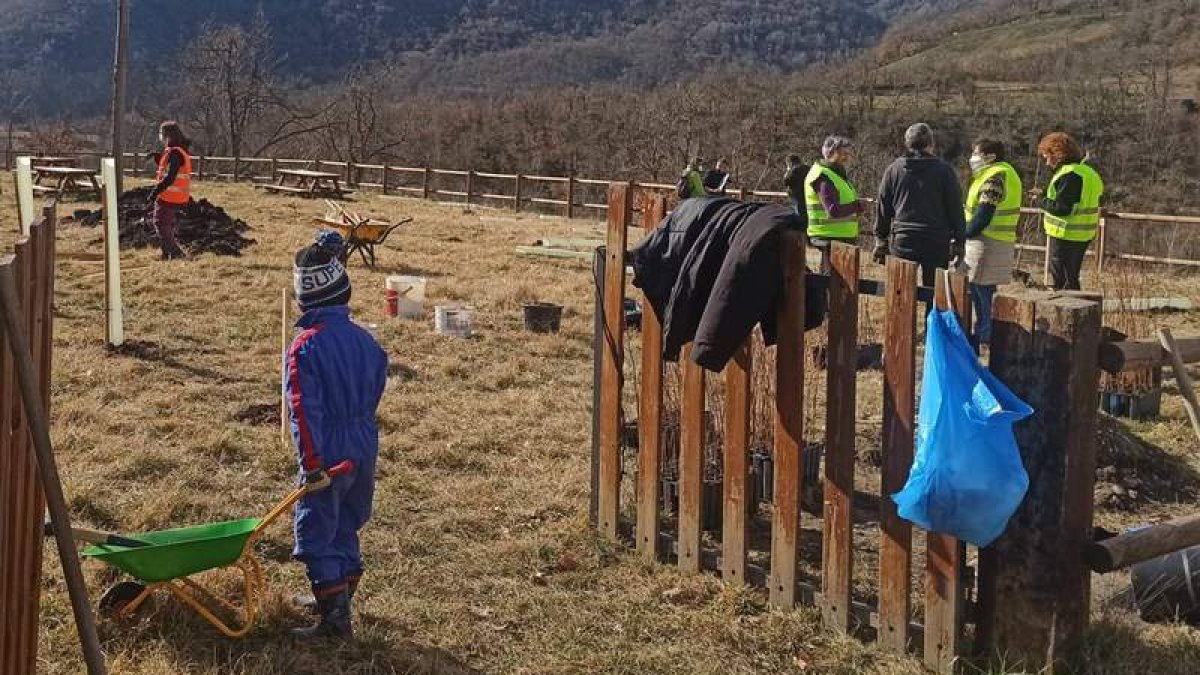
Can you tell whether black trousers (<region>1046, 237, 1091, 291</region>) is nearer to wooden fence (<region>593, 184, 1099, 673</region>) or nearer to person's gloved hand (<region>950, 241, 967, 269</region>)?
person's gloved hand (<region>950, 241, 967, 269</region>)

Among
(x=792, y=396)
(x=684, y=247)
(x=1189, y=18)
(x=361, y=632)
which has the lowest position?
(x=361, y=632)

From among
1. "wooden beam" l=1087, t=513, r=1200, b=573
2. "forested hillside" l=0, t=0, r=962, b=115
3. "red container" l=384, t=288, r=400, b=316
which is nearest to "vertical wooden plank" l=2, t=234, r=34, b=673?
"wooden beam" l=1087, t=513, r=1200, b=573

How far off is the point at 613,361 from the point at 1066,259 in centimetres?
556

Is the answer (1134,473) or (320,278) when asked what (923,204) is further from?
(320,278)

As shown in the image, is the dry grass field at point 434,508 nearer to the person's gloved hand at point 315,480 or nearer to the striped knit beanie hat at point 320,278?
the person's gloved hand at point 315,480

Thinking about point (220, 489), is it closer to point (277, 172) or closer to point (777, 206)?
point (777, 206)

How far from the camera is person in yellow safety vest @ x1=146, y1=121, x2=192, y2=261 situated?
12531mm

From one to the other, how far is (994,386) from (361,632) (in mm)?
2323

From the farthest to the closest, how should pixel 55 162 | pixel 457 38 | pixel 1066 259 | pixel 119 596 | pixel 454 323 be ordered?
pixel 457 38
pixel 55 162
pixel 454 323
pixel 1066 259
pixel 119 596

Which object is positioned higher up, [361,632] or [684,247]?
[684,247]

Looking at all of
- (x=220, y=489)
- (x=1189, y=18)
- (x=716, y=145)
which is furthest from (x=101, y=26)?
(x=220, y=489)

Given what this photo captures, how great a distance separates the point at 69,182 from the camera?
879 inches

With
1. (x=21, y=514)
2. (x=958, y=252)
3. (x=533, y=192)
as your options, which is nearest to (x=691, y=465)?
(x=21, y=514)

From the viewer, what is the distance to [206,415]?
7082 mm
